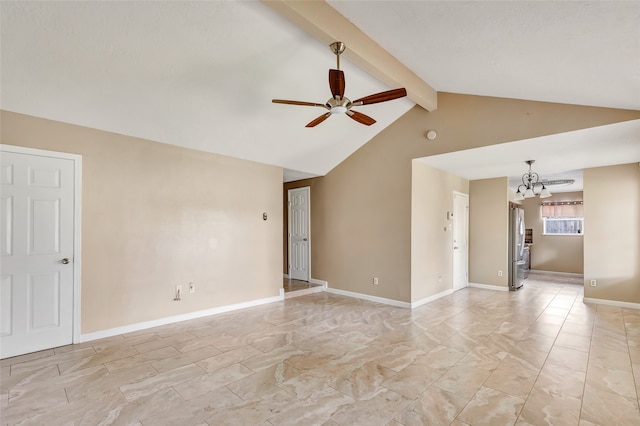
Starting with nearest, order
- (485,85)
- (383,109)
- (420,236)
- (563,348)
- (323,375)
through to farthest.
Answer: (323,375) → (563,348) → (485,85) → (383,109) → (420,236)

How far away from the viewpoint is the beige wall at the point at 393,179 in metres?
3.85

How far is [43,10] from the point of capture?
2287 millimetres

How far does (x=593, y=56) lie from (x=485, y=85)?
4.71ft

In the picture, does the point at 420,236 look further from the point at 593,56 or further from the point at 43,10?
the point at 43,10

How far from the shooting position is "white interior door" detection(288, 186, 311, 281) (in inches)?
268

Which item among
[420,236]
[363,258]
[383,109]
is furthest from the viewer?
[363,258]

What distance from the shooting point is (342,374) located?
9.18 feet

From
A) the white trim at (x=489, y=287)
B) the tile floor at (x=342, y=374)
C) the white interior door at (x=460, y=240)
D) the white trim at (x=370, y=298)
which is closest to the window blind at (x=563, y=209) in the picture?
the white interior door at (x=460, y=240)

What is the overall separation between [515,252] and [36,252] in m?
7.81

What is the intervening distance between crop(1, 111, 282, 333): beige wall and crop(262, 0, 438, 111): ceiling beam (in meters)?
2.64

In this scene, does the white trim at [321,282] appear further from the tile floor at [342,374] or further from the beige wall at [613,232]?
the beige wall at [613,232]

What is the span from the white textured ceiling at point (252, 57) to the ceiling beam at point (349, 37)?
10 centimetres

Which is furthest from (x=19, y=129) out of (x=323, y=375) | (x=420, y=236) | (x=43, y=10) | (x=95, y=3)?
(x=420, y=236)

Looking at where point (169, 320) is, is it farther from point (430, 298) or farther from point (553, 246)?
point (553, 246)
